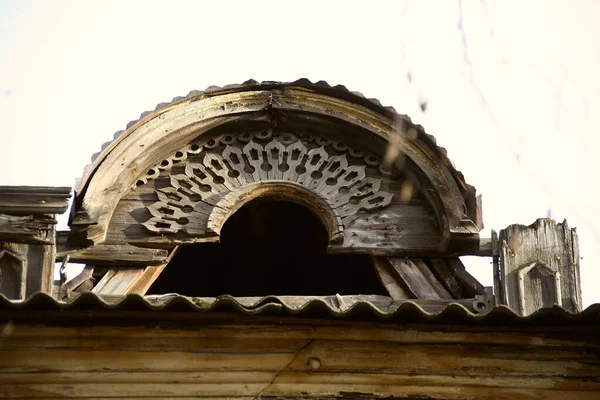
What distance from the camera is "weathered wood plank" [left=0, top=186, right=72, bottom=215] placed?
7727 mm

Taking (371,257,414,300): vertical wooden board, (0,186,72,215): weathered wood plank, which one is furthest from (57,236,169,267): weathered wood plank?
(371,257,414,300): vertical wooden board

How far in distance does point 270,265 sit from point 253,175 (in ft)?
6.08

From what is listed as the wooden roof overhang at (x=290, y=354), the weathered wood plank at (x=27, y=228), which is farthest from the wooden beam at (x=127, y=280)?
the wooden roof overhang at (x=290, y=354)

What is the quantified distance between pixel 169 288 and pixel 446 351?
12.3 feet

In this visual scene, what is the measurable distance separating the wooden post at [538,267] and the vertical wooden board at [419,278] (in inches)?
14.0

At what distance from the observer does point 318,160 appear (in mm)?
8742

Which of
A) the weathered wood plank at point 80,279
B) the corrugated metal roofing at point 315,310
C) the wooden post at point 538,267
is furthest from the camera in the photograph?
the weathered wood plank at point 80,279

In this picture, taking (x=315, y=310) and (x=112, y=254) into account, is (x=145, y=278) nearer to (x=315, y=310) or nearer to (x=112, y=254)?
(x=112, y=254)

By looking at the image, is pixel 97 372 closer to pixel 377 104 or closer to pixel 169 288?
pixel 377 104

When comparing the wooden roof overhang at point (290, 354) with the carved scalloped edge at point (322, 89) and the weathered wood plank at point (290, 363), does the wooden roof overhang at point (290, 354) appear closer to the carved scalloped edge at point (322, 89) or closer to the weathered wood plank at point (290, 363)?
the weathered wood plank at point (290, 363)

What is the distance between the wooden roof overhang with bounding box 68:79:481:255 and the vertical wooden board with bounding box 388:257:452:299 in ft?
0.51

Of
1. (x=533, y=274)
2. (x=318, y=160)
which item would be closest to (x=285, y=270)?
(x=318, y=160)

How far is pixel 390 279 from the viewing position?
8.25 metres

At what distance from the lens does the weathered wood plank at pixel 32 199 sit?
773 centimetres
